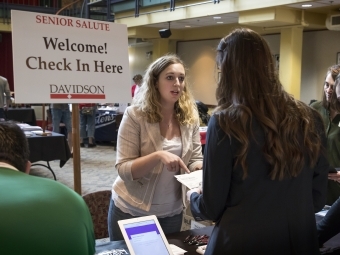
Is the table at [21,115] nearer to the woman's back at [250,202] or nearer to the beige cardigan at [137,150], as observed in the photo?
the beige cardigan at [137,150]

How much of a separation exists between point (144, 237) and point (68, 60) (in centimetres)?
90

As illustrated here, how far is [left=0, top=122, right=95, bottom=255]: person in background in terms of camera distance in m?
0.78

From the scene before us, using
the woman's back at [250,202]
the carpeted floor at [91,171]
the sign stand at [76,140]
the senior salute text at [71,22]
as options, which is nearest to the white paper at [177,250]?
the woman's back at [250,202]

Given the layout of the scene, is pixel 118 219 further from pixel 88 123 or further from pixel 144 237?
pixel 88 123

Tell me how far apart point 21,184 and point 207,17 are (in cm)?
865

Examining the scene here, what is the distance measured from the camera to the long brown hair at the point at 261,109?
1255 millimetres

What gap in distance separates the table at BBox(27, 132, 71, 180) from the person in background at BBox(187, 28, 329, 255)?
4.07 meters

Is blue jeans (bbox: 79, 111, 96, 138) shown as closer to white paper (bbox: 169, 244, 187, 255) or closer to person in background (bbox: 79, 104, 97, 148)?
person in background (bbox: 79, 104, 97, 148)

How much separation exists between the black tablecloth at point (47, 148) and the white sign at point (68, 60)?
3157mm

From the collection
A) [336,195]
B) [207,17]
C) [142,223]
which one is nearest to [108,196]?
[142,223]

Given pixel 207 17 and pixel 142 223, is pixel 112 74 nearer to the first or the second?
pixel 142 223

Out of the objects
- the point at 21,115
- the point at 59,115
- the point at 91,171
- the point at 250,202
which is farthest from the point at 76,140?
the point at 21,115

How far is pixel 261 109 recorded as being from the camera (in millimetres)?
1277

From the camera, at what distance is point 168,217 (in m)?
2.00
